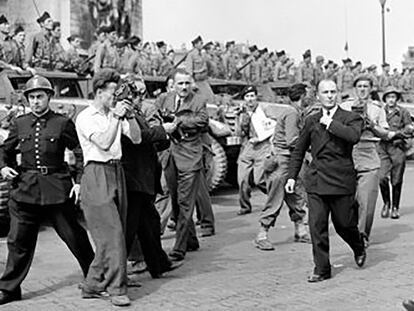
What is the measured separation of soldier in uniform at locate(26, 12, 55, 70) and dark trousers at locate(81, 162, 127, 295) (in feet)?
27.4

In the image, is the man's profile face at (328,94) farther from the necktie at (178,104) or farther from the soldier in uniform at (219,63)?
the soldier in uniform at (219,63)

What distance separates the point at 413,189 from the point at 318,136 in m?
7.75

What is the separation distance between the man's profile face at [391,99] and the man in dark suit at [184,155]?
4393 millimetres

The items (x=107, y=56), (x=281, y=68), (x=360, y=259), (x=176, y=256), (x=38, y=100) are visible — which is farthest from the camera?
(x=281, y=68)

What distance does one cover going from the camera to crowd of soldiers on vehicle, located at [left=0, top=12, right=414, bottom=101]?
1462 centimetres

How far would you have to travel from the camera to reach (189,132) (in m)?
8.16

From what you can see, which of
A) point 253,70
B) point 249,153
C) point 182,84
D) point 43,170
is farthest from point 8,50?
point 253,70

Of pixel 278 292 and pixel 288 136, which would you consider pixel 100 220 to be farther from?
pixel 288 136

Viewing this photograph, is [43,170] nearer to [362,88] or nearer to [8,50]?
[362,88]

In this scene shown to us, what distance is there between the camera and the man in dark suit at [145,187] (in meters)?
6.84

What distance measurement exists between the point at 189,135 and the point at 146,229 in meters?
1.37

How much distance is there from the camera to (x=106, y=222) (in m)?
6.24

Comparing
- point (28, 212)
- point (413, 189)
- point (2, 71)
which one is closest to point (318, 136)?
point (28, 212)

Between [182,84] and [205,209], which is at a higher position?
[182,84]
